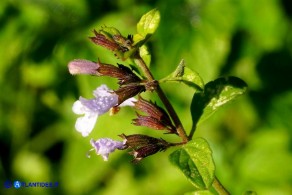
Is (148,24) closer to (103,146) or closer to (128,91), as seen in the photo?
(128,91)

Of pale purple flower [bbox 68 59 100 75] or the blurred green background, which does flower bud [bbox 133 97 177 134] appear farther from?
the blurred green background

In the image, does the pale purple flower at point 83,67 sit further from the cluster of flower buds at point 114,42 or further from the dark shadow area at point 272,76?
the dark shadow area at point 272,76

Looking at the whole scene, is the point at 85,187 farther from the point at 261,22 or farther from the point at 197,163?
the point at 197,163

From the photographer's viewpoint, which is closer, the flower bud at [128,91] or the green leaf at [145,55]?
the flower bud at [128,91]

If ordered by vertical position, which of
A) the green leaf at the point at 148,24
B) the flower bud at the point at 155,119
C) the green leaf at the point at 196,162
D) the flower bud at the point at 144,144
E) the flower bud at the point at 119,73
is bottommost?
the green leaf at the point at 196,162

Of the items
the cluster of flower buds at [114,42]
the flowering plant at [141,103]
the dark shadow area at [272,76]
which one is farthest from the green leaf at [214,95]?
the dark shadow area at [272,76]

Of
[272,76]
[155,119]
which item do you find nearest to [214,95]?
[155,119]
